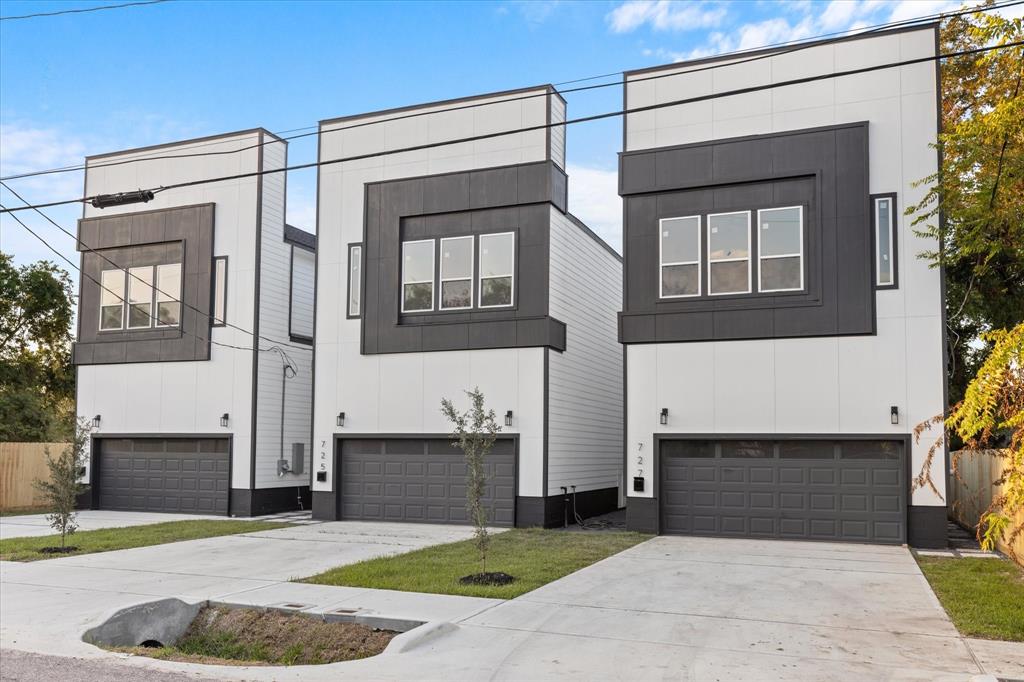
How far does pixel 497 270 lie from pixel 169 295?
9.08m

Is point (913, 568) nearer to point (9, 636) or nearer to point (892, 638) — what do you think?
point (892, 638)

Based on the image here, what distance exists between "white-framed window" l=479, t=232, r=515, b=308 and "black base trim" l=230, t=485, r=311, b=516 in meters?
7.46

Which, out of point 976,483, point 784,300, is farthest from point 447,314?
point 976,483

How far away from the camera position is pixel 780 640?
8062 mm

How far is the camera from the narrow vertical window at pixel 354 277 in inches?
785

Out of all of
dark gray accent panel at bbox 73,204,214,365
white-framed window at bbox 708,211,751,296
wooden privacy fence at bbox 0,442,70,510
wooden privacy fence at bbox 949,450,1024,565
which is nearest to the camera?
wooden privacy fence at bbox 949,450,1024,565

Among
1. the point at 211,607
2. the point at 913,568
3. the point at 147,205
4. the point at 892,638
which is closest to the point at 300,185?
the point at 147,205

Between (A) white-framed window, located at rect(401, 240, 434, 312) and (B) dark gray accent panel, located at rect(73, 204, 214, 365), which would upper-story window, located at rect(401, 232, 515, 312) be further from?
(B) dark gray accent panel, located at rect(73, 204, 214, 365)

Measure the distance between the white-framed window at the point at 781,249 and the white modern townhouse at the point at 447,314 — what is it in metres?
4.39

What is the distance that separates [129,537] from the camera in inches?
628

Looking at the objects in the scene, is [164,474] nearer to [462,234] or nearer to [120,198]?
[462,234]

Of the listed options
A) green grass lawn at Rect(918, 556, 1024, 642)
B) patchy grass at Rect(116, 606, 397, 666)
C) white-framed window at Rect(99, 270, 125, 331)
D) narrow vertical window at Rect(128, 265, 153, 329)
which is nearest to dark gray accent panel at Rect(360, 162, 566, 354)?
narrow vertical window at Rect(128, 265, 153, 329)

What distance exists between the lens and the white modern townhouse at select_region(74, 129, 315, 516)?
2127 centimetres

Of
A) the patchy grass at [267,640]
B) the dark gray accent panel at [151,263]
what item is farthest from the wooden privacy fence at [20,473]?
the patchy grass at [267,640]
